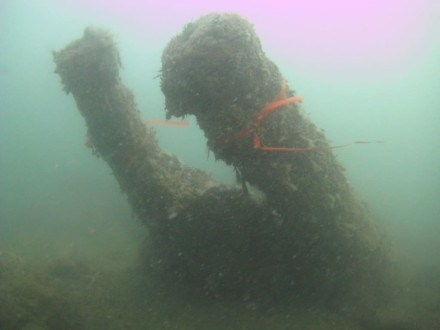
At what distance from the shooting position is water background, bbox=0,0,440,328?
12961 mm

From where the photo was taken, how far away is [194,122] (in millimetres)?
36469

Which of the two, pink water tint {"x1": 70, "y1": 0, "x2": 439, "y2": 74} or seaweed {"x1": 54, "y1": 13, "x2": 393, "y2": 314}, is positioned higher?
pink water tint {"x1": 70, "y1": 0, "x2": 439, "y2": 74}

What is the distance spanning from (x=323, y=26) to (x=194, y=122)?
75687 millimetres

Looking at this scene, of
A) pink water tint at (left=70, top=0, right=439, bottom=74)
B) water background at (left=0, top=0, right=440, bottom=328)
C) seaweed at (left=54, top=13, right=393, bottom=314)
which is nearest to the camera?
seaweed at (left=54, top=13, right=393, bottom=314)

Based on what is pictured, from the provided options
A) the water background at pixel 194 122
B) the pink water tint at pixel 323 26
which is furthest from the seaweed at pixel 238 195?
the pink water tint at pixel 323 26

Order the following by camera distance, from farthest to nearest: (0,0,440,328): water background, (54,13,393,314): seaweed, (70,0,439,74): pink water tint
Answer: (70,0,439,74): pink water tint < (0,0,440,328): water background < (54,13,393,314): seaweed

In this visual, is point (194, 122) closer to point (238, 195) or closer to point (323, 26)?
point (238, 195)

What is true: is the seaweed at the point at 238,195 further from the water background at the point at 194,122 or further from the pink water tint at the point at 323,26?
the pink water tint at the point at 323,26

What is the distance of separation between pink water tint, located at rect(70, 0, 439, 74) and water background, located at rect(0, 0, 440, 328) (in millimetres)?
381

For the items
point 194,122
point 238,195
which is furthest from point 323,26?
point 238,195

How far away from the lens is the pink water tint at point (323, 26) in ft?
253

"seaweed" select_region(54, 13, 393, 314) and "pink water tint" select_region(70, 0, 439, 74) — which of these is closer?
"seaweed" select_region(54, 13, 393, 314)

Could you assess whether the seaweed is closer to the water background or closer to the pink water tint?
the water background

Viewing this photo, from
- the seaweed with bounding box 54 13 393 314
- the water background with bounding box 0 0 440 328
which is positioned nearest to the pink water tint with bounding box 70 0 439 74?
the water background with bounding box 0 0 440 328
